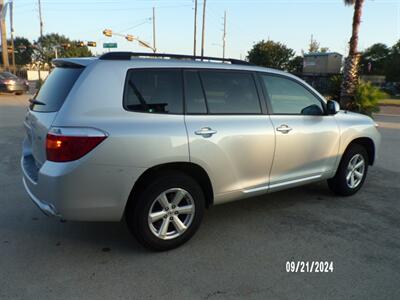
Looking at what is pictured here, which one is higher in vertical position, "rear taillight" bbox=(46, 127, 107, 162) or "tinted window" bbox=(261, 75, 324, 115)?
"tinted window" bbox=(261, 75, 324, 115)

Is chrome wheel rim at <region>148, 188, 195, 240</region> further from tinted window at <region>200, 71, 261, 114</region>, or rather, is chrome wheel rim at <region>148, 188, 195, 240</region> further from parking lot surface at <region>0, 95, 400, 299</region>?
tinted window at <region>200, 71, 261, 114</region>

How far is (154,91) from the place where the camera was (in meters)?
3.29

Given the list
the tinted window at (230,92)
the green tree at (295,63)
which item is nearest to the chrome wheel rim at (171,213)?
the tinted window at (230,92)

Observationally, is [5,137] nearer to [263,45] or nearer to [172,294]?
[172,294]

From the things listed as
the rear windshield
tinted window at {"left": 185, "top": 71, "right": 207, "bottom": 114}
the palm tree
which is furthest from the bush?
the rear windshield

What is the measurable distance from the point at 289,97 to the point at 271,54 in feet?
193

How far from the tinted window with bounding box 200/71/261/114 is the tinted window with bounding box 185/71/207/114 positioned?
6 centimetres

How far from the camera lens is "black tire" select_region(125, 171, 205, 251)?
3184 mm

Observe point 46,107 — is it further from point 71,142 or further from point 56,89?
point 71,142

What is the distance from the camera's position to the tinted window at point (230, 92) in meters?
3.62

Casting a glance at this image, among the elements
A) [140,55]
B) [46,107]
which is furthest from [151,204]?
[140,55]

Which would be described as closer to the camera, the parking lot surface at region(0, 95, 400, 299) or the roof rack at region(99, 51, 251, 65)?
the parking lot surface at region(0, 95, 400, 299)

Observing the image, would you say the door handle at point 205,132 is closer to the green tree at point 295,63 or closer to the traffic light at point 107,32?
the traffic light at point 107,32

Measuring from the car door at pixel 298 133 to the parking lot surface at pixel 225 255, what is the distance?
19.9 inches
